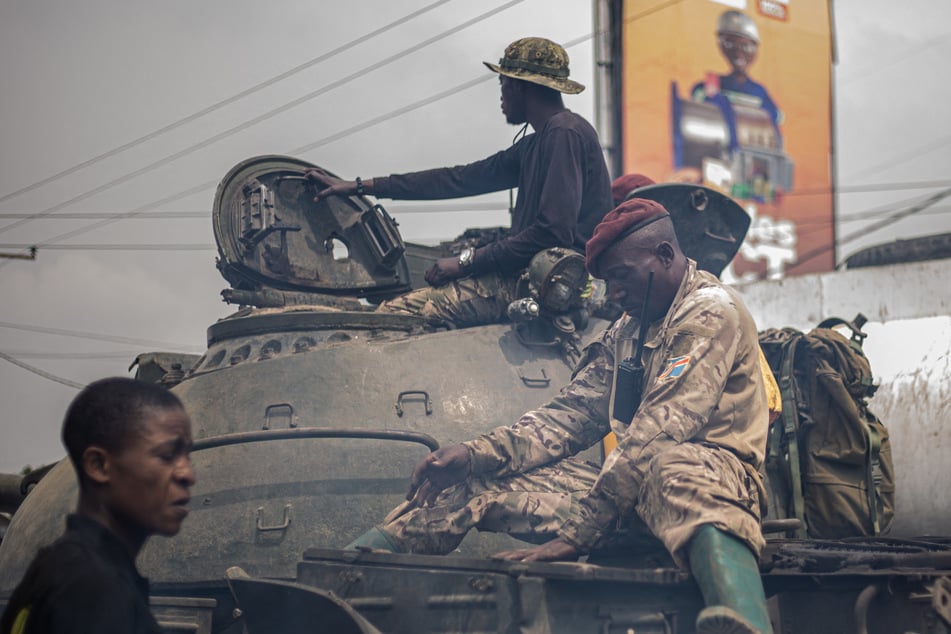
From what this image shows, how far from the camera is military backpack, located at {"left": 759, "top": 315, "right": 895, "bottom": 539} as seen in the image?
6.15 metres

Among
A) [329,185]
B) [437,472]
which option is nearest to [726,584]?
[437,472]

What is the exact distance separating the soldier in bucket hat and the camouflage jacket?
1.14 metres

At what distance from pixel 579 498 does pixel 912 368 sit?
885 cm

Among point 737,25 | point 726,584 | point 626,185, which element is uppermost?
point 737,25

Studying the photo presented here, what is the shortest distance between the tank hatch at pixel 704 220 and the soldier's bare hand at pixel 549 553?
2.60m

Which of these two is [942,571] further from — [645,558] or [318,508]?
[318,508]

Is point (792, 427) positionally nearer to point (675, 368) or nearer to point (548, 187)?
point (548, 187)

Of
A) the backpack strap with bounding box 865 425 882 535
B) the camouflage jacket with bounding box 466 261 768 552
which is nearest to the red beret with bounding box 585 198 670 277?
the camouflage jacket with bounding box 466 261 768 552

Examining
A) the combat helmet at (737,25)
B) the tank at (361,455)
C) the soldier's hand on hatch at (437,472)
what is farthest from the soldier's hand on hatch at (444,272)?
the combat helmet at (737,25)

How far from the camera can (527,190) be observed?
19.6ft

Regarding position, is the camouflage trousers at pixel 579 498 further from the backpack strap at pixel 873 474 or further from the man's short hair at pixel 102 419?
the backpack strap at pixel 873 474

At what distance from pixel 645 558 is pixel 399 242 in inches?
106

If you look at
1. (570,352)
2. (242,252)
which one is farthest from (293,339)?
(570,352)

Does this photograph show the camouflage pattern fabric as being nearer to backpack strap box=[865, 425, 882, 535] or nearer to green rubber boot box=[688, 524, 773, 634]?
green rubber boot box=[688, 524, 773, 634]
